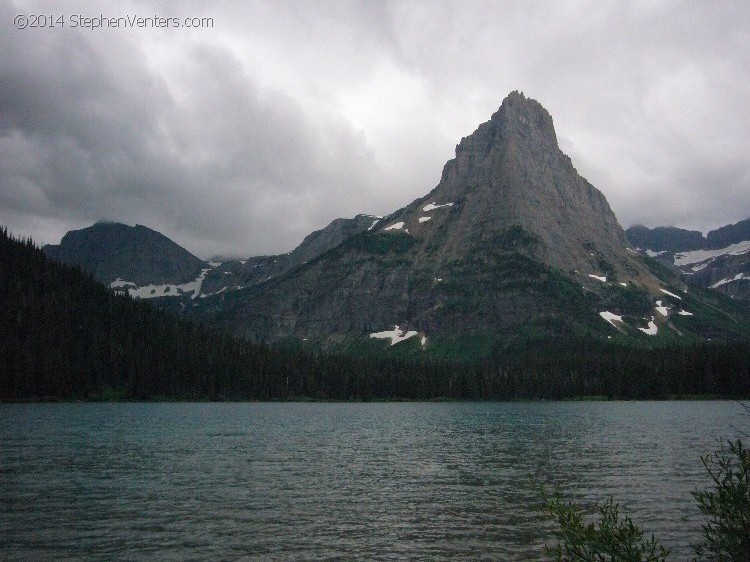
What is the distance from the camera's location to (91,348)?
192 meters

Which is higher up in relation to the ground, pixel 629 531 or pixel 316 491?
pixel 629 531

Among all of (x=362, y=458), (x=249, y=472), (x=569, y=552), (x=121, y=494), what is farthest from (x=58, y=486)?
(x=569, y=552)

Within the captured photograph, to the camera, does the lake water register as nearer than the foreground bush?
→ No

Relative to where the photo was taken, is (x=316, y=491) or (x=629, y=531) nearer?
(x=629, y=531)

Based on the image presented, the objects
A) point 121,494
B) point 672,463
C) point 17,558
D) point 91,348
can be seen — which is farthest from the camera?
point 91,348

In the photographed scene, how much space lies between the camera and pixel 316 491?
152 feet

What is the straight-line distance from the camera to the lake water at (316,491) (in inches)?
1240

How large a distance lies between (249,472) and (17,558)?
27.5m

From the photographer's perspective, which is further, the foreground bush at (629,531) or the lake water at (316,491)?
the lake water at (316,491)

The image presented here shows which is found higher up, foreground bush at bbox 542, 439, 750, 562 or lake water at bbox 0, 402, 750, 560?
foreground bush at bbox 542, 439, 750, 562

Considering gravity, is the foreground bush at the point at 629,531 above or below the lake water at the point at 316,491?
above

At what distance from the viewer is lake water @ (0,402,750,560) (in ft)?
103

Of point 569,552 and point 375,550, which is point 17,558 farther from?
point 569,552

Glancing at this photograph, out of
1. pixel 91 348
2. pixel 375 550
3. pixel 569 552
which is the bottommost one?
pixel 375 550
